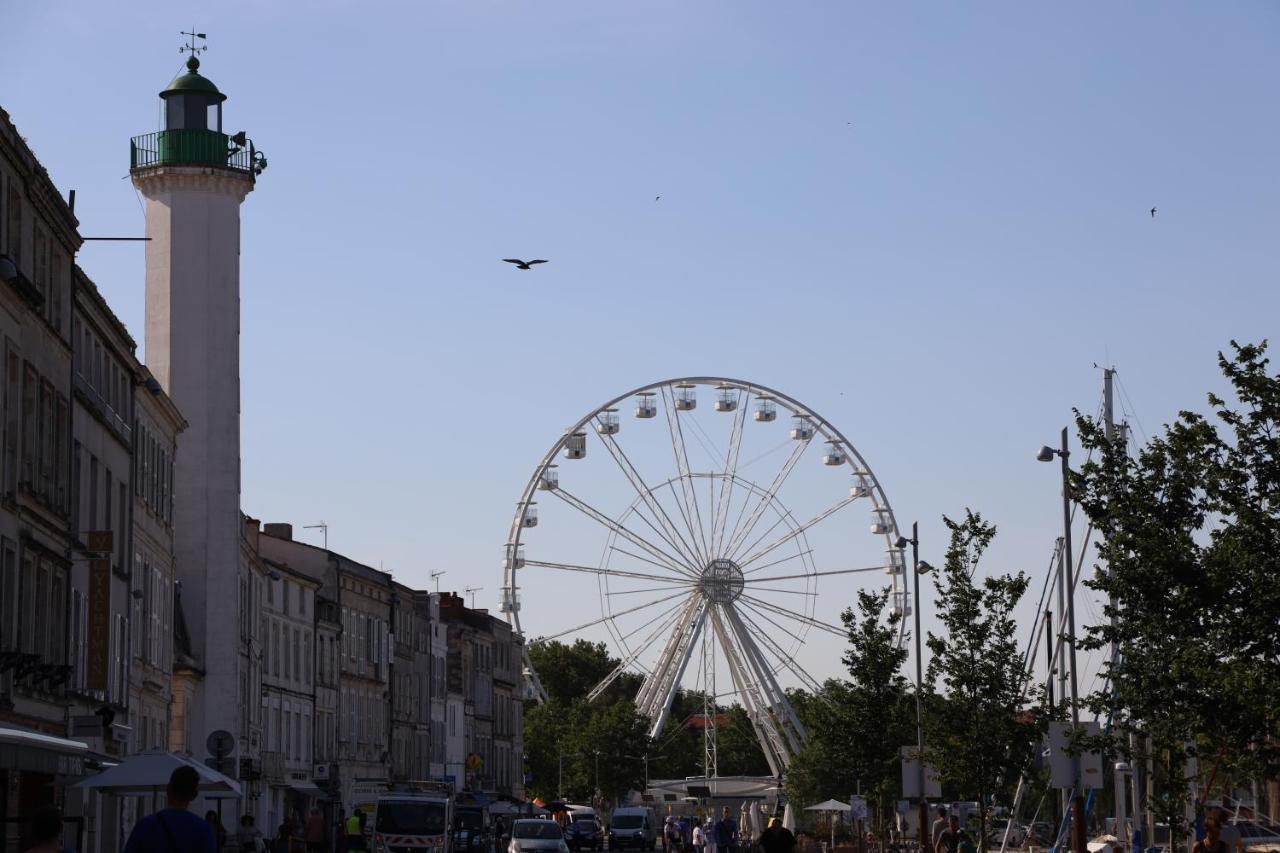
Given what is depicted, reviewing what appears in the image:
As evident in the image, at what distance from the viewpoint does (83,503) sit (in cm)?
3809

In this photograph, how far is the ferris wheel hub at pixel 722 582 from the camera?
79250 millimetres

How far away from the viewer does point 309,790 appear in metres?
71.8

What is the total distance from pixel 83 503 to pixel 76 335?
10.1 ft

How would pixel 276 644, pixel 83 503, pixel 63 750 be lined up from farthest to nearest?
pixel 276 644 → pixel 83 503 → pixel 63 750

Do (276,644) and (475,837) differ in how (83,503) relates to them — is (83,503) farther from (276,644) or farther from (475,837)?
(276,644)

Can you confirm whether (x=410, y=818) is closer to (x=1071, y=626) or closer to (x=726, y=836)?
(x=726, y=836)

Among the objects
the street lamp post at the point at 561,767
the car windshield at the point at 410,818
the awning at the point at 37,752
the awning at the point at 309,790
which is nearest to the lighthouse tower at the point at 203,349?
the awning at the point at 309,790

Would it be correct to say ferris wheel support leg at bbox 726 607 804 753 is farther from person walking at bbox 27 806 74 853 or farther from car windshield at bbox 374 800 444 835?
person walking at bbox 27 806 74 853

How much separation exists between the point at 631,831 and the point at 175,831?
224 feet

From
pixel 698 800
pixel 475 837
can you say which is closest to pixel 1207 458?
pixel 475 837

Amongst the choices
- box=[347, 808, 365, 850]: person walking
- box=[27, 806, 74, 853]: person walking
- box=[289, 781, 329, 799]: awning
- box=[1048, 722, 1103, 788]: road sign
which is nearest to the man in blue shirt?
box=[27, 806, 74, 853]: person walking

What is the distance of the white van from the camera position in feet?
266

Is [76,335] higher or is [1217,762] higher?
[76,335]

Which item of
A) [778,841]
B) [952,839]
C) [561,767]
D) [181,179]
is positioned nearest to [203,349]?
[181,179]
